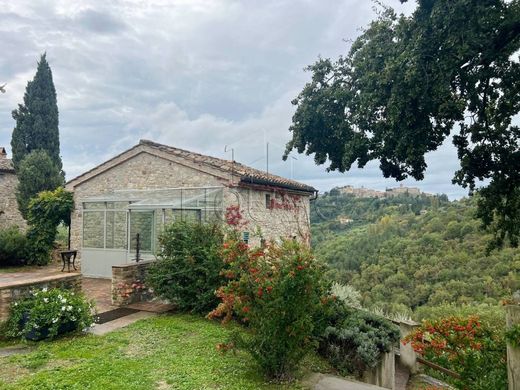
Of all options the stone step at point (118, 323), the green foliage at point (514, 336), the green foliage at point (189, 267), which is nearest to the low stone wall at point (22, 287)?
the stone step at point (118, 323)

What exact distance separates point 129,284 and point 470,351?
26.8 feet

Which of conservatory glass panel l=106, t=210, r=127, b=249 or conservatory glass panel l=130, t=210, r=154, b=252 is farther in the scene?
conservatory glass panel l=106, t=210, r=127, b=249

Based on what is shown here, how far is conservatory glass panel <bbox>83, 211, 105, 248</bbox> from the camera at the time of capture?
51.3 feet

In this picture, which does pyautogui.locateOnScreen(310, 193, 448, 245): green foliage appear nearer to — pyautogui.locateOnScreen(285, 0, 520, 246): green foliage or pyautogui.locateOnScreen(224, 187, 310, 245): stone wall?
pyautogui.locateOnScreen(224, 187, 310, 245): stone wall

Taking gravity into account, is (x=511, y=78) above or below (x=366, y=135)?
above

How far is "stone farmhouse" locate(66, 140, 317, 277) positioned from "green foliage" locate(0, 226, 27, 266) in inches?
113

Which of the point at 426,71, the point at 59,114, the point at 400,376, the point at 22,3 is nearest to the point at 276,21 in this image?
the point at 426,71

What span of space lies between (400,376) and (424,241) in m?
30.2

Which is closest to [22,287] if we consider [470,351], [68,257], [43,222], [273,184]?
[470,351]

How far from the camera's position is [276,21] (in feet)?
36.6

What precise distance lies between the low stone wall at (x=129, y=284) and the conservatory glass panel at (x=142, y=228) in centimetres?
343

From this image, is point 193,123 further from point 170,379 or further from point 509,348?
point 509,348

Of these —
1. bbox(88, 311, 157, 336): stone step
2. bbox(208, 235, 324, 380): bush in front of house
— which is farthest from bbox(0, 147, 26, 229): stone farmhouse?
bbox(208, 235, 324, 380): bush in front of house

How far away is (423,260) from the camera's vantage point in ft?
112
